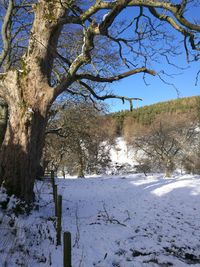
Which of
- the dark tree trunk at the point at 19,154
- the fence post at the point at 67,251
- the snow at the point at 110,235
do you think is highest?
the dark tree trunk at the point at 19,154

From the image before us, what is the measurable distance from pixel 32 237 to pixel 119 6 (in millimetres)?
5038

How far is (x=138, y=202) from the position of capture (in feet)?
34.8

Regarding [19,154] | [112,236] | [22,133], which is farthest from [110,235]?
[22,133]

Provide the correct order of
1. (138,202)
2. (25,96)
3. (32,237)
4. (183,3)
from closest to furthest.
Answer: (32,237)
(183,3)
(25,96)
(138,202)

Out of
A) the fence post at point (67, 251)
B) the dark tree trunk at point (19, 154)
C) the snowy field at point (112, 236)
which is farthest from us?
the dark tree trunk at point (19, 154)

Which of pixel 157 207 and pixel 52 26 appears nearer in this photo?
pixel 52 26

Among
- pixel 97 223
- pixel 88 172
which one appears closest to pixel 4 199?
pixel 97 223

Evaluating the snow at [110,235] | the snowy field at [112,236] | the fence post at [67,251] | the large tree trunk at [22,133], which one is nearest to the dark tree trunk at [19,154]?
the large tree trunk at [22,133]

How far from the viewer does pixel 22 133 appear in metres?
7.25

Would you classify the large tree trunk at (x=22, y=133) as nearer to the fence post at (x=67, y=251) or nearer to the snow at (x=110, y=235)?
the snow at (x=110, y=235)

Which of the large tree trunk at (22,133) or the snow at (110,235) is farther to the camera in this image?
the large tree trunk at (22,133)

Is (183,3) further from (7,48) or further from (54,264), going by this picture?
(7,48)

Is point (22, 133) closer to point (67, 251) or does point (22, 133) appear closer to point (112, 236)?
point (112, 236)

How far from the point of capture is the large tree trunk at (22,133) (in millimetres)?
7164
